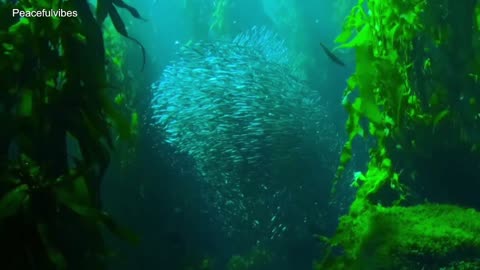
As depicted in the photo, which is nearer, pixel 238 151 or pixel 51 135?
pixel 51 135

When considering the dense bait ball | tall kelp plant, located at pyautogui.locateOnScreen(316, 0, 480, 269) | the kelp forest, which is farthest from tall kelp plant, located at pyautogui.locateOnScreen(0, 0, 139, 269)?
the dense bait ball

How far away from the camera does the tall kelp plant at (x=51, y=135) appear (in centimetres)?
220

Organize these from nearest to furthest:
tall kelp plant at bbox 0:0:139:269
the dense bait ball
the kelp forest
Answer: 1. tall kelp plant at bbox 0:0:139:269
2. the kelp forest
3. the dense bait ball

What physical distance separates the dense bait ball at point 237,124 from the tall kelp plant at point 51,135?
2.82 metres

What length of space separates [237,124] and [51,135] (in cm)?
328

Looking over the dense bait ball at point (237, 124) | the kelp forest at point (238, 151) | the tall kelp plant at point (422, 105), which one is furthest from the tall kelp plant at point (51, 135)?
the dense bait ball at point (237, 124)

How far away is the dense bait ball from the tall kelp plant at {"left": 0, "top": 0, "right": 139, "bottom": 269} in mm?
2821

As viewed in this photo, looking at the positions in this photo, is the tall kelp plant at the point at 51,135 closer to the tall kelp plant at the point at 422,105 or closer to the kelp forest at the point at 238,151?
the kelp forest at the point at 238,151

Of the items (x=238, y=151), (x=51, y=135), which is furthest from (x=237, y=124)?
(x=51, y=135)

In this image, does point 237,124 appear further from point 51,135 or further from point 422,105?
point 51,135

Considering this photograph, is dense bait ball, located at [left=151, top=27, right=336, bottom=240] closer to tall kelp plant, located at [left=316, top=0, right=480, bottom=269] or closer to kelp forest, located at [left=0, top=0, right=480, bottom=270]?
→ kelp forest, located at [left=0, top=0, right=480, bottom=270]

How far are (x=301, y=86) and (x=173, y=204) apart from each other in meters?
2.88

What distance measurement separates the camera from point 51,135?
7.95ft

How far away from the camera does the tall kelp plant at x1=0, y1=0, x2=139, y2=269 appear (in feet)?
7.23
